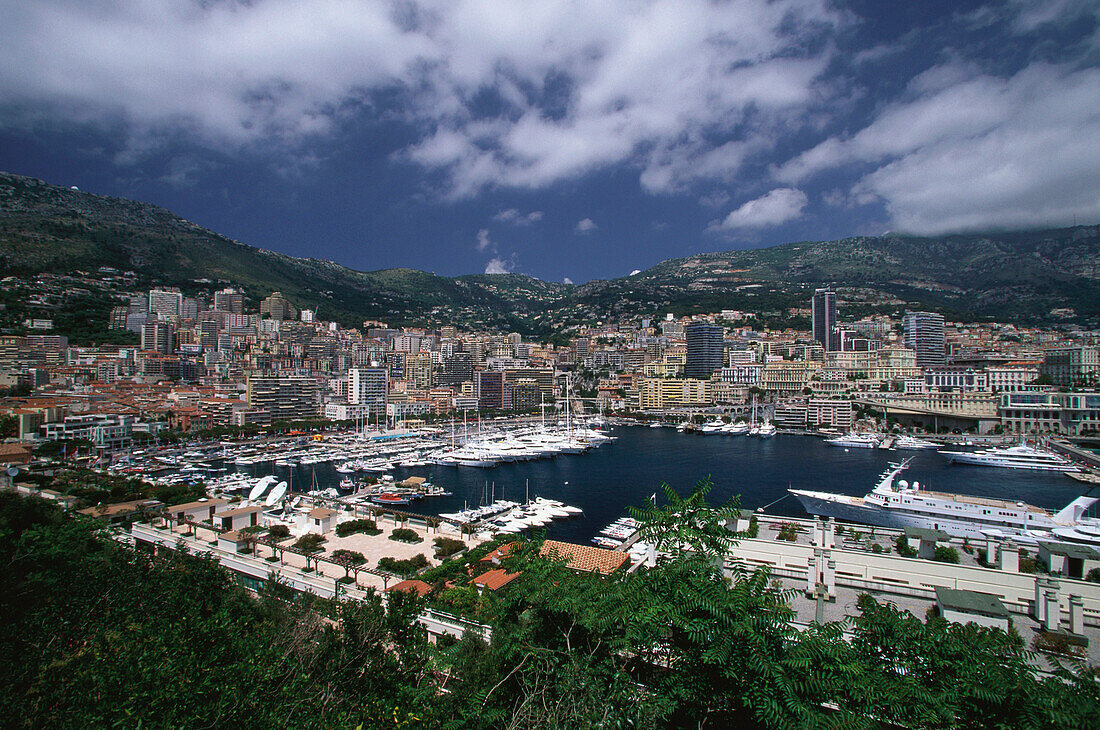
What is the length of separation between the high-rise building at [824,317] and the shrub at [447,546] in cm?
7276

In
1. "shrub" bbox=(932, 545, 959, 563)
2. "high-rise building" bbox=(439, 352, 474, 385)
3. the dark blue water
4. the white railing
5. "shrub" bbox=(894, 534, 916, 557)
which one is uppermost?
"high-rise building" bbox=(439, 352, 474, 385)

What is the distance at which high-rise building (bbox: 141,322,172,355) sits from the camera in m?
56.9

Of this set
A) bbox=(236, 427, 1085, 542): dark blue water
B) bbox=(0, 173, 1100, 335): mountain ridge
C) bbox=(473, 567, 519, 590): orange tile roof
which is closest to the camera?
bbox=(473, 567, 519, 590): orange tile roof

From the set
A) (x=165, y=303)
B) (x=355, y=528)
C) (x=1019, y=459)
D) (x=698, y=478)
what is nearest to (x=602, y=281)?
(x=165, y=303)

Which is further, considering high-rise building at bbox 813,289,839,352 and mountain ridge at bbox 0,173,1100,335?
high-rise building at bbox 813,289,839,352

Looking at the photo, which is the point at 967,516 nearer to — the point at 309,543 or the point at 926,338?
the point at 309,543

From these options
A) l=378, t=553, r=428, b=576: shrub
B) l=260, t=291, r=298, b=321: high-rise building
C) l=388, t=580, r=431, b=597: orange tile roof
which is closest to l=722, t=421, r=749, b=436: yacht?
l=378, t=553, r=428, b=576: shrub

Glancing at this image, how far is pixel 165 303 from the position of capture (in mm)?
65500

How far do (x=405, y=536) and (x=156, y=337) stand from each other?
Answer: 61.4 m

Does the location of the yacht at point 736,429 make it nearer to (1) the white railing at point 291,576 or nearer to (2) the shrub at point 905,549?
(2) the shrub at point 905,549

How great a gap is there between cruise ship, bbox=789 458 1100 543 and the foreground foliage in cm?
1365

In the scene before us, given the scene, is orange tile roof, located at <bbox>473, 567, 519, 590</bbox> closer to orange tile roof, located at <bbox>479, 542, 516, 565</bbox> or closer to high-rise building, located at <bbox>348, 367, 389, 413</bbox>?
orange tile roof, located at <bbox>479, 542, 516, 565</bbox>

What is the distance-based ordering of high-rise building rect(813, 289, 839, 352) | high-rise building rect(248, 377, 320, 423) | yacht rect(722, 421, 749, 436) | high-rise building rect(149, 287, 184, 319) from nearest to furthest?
high-rise building rect(248, 377, 320, 423)
yacht rect(722, 421, 749, 436)
high-rise building rect(149, 287, 184, 319)
high-rise building rect(813, 289, 839, 352)

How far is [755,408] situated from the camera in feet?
160
